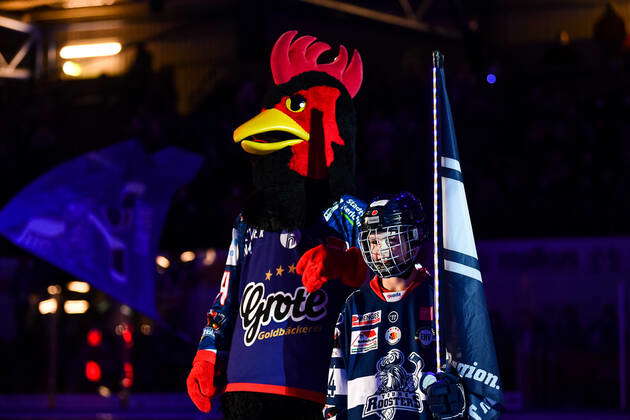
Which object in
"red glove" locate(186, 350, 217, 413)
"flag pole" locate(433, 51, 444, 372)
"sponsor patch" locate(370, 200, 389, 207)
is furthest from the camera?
"red glove" locate(186, 350, 217, 413)

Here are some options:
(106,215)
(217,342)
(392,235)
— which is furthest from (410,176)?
(392,235)

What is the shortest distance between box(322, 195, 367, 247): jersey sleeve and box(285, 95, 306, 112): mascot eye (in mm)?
413

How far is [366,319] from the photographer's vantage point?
365cm

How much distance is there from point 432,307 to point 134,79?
32.7 ft

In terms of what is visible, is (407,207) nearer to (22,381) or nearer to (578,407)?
(578,407)

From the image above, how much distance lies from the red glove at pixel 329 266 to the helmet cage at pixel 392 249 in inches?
8.9

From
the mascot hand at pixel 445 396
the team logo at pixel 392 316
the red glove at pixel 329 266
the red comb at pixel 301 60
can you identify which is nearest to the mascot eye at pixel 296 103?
the red comb at pixel 301 60

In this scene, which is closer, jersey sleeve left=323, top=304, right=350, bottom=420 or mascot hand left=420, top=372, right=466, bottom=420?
mascot hand left=420, top=372, right=466, bottom=420

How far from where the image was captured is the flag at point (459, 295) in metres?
3.26

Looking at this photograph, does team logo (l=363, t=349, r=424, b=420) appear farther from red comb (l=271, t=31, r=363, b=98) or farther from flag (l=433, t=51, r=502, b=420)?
red comb (l=271, t=31, r=363, b=98)

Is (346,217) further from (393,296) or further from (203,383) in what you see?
(203,383)

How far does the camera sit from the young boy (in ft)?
11.6

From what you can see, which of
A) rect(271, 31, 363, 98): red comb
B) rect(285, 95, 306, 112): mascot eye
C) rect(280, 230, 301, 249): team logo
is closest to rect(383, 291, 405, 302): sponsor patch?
rect(280, 230, 301, 249): team logo

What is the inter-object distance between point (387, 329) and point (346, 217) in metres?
0.63
